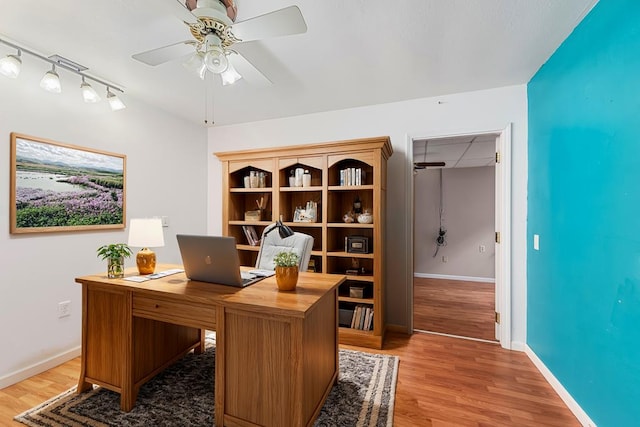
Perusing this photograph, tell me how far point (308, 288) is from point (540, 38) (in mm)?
2311

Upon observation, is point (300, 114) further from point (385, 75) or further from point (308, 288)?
point (308, 288)

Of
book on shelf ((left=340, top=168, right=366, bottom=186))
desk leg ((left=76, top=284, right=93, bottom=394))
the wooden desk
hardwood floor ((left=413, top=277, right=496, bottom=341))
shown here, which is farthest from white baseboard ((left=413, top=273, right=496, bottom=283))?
desk leg ((left=76, top=284, right=93, bottom=394))

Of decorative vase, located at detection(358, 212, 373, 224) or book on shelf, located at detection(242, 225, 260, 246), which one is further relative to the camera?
book on shelf, located at detection(242, 225, 260, 246)

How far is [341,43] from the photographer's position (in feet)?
6.68

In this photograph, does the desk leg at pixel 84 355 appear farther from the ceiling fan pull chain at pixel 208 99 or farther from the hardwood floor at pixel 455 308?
the hardwood floor at pixel 455 308

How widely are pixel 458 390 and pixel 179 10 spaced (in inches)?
115

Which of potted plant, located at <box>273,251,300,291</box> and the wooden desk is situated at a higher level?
potted plant, located at <box>273,251,300,291</box>

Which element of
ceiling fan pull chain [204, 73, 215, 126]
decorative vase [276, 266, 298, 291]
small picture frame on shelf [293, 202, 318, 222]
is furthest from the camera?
small picture frame on shelf [293, 202, 318, 222]

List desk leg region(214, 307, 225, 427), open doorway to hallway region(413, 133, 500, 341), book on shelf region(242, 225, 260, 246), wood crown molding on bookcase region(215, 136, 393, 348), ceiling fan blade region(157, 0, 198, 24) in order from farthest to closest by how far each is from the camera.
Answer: open doorway to hallway region(413, 133, 500, 341) → book on shelf region(242, 225, 260, 246) → wood crown molding on bookcase region(215, 136, 393, 348) → desk leg region(214, 307, 225, 427) → ceiling fan blade region(157, 0, 198, 24)

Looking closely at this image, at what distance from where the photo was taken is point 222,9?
147cm

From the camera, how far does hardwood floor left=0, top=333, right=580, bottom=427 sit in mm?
1766

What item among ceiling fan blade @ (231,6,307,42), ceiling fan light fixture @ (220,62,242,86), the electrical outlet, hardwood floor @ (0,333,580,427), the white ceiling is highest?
the white ceiling

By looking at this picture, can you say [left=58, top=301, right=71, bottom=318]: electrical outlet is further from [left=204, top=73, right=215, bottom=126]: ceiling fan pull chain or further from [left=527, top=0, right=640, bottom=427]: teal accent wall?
[left=527, top=0, right=640, bottom=427]: teal accent wall

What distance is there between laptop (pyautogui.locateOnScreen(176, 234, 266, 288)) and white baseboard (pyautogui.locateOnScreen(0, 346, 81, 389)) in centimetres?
161
